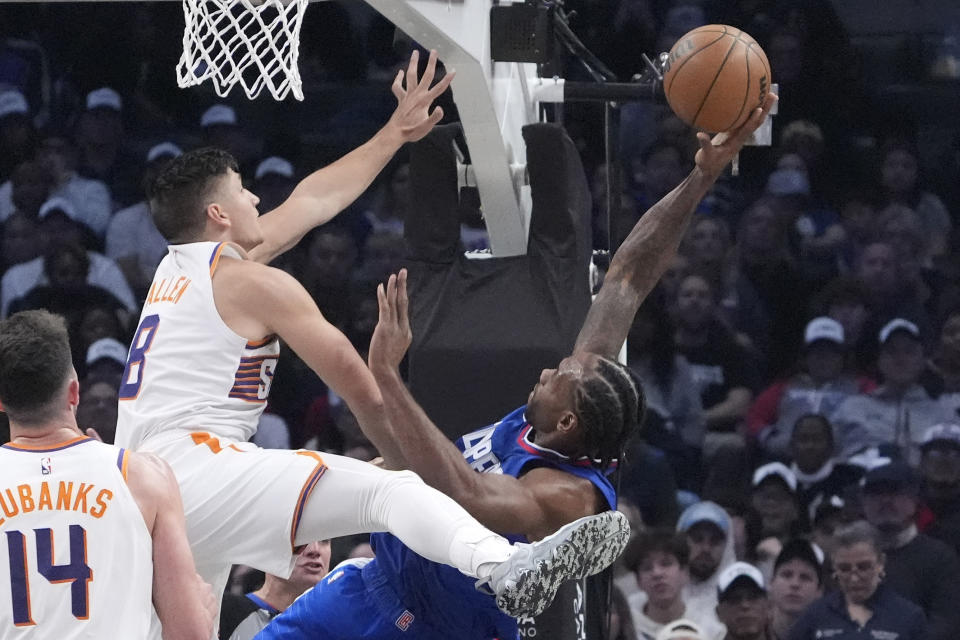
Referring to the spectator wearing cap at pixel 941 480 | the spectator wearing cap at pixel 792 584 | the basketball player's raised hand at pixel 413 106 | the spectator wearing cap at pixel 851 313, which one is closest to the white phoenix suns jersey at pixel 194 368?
the basketball player's raised hand at pixel 413 106

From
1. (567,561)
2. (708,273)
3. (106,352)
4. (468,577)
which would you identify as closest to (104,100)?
(106,352)

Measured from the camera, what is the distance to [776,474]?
7379mm

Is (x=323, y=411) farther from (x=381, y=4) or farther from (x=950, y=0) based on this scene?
(x=950, y=0)

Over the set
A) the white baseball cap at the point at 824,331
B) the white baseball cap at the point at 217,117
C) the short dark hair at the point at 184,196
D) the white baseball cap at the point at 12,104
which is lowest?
the white baseball cap at the point at 824,331

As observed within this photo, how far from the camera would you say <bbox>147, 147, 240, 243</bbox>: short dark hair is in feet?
14.6

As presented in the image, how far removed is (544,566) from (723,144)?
1654 millimetres

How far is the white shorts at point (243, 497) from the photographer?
4.06 m

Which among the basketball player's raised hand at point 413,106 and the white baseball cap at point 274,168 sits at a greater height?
the basketball player's raised hand at point 413,106

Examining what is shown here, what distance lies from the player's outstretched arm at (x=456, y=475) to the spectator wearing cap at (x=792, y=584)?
9.05 ft

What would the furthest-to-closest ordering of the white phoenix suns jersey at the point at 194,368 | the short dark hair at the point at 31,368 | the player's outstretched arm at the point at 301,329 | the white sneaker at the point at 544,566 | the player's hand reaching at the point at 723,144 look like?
the player's hand reaching at the point at 723,144, the white phoenix suns jersey at the point at 194,368, the player's outstretched arm at the point at 301,329, the white sneaker at the point at 544,566, the short dark hair at the point at 31,368

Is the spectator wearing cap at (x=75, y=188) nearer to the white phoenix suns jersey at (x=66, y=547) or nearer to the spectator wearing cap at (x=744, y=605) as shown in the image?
the spectator wearing cap at (x=744, y=605)

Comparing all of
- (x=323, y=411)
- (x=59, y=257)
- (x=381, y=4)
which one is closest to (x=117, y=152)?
(x=59, y=257)

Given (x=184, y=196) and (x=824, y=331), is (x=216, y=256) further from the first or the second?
(x=824, y=331)

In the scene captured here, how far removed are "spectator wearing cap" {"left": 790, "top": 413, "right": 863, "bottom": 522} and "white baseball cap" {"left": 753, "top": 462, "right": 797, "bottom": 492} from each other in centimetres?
11
